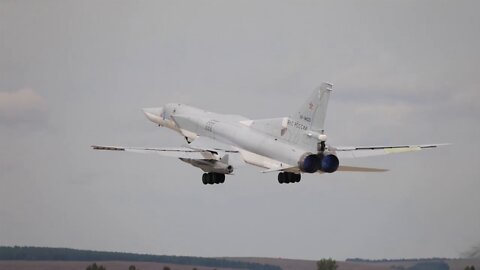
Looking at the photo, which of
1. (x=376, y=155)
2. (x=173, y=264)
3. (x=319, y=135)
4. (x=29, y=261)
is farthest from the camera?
(x=173, y=264)

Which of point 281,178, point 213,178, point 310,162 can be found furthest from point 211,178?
point 310,162

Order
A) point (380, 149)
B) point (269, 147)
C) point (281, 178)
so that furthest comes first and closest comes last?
point (380, 149), point (281, 178), point (269, 147)

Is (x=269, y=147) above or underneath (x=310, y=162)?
above

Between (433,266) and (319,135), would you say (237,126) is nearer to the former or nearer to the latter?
(319,135)

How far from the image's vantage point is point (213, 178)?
82.4 meters

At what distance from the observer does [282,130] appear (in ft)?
251

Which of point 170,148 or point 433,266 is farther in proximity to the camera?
point 433,266

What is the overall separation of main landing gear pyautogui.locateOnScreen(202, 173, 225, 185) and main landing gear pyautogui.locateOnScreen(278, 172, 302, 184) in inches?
212

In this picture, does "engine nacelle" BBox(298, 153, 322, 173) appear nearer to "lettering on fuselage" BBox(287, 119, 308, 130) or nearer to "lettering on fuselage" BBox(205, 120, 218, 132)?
"lettering on fuselage" BBox(287, 119, 308, 130)

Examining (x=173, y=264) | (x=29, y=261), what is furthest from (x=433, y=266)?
(x=29, y=261)

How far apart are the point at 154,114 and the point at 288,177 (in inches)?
731

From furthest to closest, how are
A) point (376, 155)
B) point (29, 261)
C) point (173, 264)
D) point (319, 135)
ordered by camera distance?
point (173, 264) < point (29, 261) < point (376, 155) < point (319, 135)

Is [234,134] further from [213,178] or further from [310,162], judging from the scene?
[310,162]

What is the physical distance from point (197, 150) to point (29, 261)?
31.0 m
